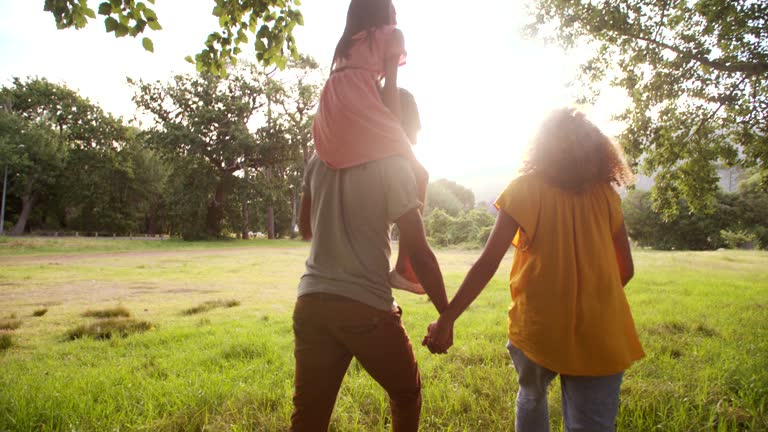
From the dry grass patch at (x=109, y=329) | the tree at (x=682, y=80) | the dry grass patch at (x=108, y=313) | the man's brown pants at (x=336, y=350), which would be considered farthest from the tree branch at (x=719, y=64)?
the dry grass patch at (x=108, y=313)

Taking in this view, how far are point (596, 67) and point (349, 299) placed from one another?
33.8 feet

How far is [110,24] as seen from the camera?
338 centimetres

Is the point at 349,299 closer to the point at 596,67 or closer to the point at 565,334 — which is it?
the point at 565,334

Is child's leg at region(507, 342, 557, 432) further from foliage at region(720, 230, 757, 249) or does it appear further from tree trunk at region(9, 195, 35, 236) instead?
foliage at region(720, 230, 757, 249)

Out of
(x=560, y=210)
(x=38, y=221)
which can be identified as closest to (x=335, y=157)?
(x=560, y=210)

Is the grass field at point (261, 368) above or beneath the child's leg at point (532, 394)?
beneath

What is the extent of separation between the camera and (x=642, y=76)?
30.6ft

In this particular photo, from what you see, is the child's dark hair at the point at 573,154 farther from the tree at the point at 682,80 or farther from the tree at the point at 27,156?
the tree at the point at 27,156

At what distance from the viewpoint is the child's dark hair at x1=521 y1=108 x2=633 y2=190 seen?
1.92 meters

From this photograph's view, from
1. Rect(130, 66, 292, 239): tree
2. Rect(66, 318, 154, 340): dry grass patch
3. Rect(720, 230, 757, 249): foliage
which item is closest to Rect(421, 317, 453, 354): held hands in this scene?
Rect(66, 318, 154, 340): dry grass patch

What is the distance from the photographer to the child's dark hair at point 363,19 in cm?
185

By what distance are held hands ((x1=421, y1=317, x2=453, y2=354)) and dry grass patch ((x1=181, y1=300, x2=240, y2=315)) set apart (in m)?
6.86

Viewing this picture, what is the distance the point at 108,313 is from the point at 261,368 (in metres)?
4.55

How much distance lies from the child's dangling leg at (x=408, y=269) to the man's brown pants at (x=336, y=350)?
0.14 meters
